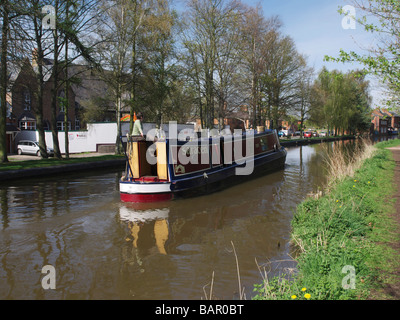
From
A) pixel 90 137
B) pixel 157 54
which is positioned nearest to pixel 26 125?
pixel 90 137

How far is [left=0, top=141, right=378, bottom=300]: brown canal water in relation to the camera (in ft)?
15.8

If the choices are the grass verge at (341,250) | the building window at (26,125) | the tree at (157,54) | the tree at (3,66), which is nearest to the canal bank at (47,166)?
the tree at (3,66)

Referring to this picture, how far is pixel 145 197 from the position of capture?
965cm

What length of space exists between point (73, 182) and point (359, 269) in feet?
38.8

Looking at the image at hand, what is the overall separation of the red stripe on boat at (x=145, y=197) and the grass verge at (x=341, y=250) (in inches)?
166

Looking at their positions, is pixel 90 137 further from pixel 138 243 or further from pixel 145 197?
pixel 138 243

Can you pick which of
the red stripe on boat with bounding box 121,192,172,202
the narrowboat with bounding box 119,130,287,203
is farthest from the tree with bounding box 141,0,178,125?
the red stripe on boat with bounding box 121,192,172,202

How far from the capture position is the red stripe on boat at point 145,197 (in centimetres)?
961

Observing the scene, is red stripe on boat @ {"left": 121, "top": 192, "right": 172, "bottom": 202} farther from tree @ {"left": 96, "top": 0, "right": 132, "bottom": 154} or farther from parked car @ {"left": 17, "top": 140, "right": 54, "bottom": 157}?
parked car @ {"left": 17, "top": 140, "right": 54, "bottom": 157}

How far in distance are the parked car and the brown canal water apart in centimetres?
1464

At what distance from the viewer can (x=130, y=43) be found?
20.4 m

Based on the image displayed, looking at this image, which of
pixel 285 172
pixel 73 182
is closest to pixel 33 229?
pixel 73 182

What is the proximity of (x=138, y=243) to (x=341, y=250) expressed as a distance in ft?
12.7
